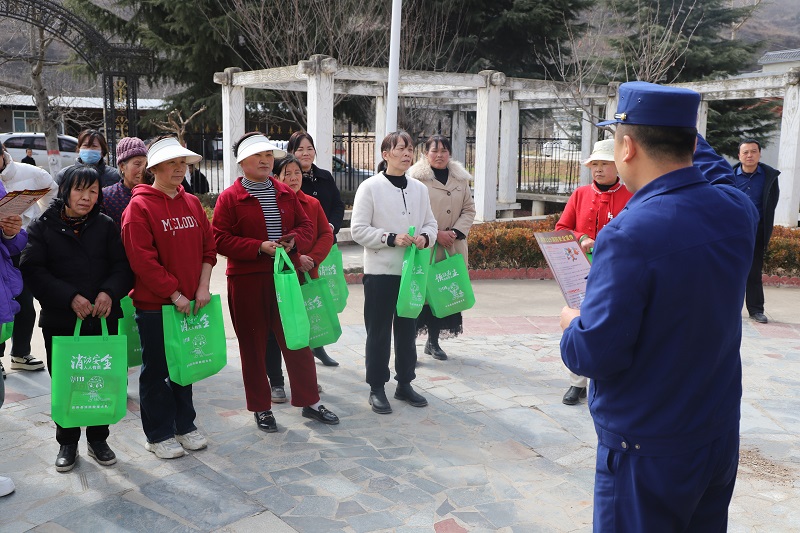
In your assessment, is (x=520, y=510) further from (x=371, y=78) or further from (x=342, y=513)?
(x=371, y=78)

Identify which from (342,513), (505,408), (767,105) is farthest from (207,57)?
(342,513)

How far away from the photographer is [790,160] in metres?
12.5

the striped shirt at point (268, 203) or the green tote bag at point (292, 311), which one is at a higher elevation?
the striped shirt at point (268, 203)

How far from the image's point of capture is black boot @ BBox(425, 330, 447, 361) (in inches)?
258

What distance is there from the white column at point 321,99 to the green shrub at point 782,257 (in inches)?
244

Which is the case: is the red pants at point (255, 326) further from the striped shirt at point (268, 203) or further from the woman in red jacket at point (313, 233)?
the woman in red jacket at point (313, 233)

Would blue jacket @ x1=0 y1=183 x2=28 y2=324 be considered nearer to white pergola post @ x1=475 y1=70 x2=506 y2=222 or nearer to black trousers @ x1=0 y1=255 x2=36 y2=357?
black trousers @ x1=0 y1=255 x2=36 y2=357

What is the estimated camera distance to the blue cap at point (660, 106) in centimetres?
216

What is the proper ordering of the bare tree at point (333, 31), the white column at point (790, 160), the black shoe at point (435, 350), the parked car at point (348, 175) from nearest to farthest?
the black shoe at point (435, 350)
the white column at point (790, 160)
the bare tree at point (333, 31)
the parked car at point (348, 175)

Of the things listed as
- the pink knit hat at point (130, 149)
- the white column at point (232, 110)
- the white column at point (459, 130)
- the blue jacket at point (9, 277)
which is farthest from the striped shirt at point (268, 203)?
the white column at point (459, 130)

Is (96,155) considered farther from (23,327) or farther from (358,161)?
(358,161)

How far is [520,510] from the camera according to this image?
388 cm

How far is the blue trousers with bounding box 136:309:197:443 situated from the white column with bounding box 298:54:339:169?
21.9 feet

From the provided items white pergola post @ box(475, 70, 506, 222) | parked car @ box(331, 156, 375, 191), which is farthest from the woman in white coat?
parked car @ box(331, 156, 375, 191)
